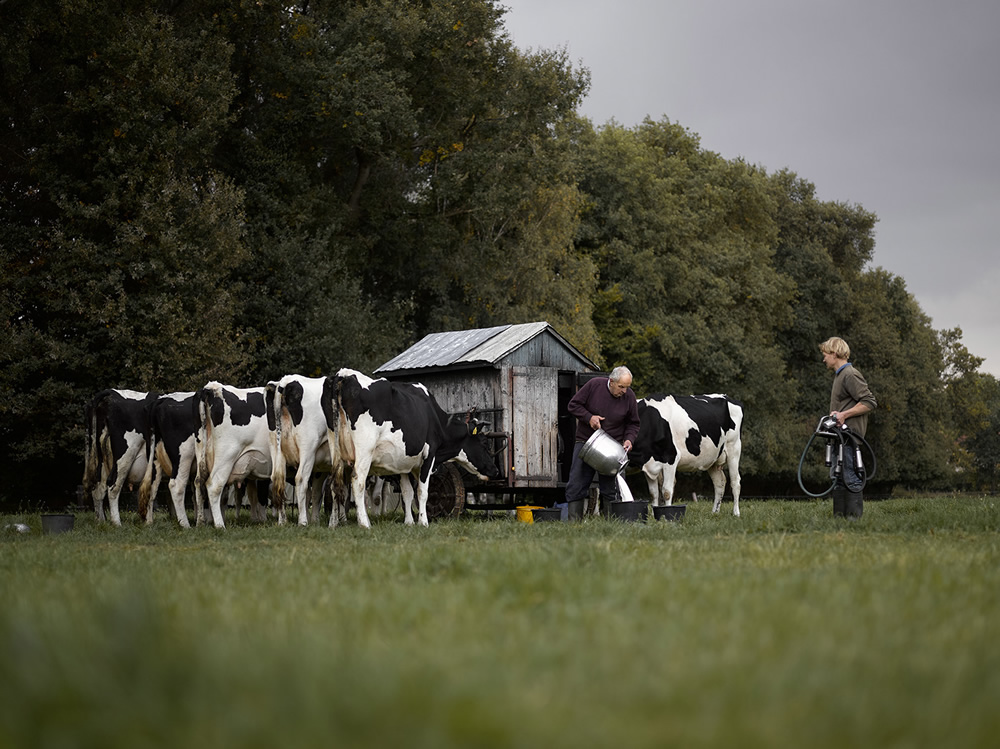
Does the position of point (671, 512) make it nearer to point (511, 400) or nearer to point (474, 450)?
point (474, 450)

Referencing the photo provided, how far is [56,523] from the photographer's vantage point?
14.3m

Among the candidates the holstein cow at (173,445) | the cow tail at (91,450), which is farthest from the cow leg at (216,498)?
the cow tail at (91,450)

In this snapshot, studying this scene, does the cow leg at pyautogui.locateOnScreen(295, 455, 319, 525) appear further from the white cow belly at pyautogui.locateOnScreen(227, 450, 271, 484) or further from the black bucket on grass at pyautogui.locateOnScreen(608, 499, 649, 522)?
the black bucket on grass at pyautogui.locateOnScreen(608, 499, 649, 522)

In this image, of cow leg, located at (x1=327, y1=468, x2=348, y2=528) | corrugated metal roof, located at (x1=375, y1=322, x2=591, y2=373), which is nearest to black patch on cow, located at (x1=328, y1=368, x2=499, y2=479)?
cow leg, located at (x1=327, y1=468, x2=348, y2=528)

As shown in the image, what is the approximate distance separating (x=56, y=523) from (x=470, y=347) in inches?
322

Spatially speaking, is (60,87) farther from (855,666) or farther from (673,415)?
(855,666)

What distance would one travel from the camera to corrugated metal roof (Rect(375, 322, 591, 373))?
1880 cm

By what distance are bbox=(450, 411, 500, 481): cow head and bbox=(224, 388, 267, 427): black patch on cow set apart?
318cm

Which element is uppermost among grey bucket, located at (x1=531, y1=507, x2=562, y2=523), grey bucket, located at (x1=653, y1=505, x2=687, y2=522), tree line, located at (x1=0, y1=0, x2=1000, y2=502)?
tree line, located at (x1=0, y1=0, x2=1000, y2=502)

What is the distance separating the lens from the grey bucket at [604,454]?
1378 centimetres

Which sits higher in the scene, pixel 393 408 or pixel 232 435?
pixel 393 408

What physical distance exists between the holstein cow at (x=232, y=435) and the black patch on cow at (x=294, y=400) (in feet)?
1.48

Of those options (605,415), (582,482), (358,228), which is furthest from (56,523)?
(358,228)

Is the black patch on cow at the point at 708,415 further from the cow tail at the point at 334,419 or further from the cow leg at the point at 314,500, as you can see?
the cow tail at the point at 334,419
